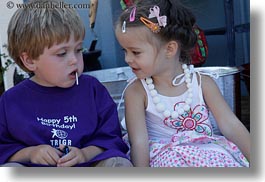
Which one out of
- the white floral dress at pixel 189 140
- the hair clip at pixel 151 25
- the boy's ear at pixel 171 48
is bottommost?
the white floral dress at pixel 189 140

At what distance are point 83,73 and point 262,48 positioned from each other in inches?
30.1

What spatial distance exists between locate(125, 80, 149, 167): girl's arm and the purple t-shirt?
0.05m

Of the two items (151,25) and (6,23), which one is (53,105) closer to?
(6,23)

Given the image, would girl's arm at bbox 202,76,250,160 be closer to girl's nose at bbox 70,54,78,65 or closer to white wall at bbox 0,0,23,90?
girl's nose at bbox 70,54,78,65

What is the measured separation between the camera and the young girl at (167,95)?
6.50ft

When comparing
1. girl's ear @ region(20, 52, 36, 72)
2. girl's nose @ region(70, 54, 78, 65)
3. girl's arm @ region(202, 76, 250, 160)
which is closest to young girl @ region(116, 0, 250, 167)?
girl's arm @ region(202, 76, 250, 160)

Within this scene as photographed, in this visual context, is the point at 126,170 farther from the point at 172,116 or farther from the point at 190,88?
the point at 190,88

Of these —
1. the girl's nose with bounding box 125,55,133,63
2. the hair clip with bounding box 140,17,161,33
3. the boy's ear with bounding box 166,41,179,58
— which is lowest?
the girl's nose with bounding box 125,55,133,63

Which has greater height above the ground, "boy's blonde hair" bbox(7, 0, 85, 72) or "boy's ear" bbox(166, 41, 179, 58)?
"boy's blonde hair" bbox(7, 0, 85, 72)

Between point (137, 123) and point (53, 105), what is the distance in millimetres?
348

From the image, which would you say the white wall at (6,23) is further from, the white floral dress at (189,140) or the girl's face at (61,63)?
the white floral dress at (189,140)

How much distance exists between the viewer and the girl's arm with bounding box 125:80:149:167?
1.98 metres

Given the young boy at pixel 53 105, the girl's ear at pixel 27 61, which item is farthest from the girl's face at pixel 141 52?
the girl's ear at pixel 27 61

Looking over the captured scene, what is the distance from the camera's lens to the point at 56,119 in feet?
6.42
